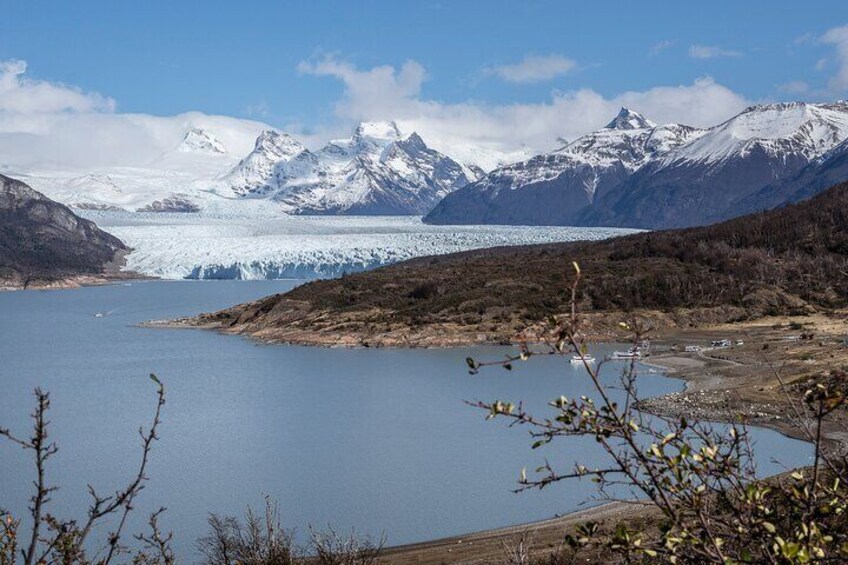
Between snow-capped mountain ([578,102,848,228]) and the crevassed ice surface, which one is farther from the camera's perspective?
snow-capped mountain ([578,102,848,228])

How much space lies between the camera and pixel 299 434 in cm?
2953

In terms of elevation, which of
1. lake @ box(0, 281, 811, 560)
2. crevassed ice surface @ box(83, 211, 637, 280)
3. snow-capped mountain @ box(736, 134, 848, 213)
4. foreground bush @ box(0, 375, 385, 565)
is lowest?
lake @ box(0, 281, 811, 560)

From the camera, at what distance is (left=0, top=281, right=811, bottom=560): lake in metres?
20.7

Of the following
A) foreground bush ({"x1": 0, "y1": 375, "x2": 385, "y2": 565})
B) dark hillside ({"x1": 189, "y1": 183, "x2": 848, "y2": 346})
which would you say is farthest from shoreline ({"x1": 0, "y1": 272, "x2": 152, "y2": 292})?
foreground bush ({"x1": 0, "y1": 375, "x2": 385, "y2": 565})

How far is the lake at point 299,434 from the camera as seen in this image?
20.7 metres

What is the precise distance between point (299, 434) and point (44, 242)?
9944cm

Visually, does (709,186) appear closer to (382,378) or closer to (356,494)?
(382,378)

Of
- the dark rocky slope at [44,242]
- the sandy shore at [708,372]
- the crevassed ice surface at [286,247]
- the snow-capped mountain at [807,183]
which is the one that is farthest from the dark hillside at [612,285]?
the snow-capped mountain at [807,183]

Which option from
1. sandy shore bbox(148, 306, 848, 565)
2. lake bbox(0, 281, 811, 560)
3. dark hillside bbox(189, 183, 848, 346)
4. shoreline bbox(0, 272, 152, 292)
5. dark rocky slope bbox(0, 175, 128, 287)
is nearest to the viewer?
sandy shore bbox(148, 306, 848, 565)

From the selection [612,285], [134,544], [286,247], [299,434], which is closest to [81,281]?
[286,247]

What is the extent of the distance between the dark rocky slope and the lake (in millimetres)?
56679

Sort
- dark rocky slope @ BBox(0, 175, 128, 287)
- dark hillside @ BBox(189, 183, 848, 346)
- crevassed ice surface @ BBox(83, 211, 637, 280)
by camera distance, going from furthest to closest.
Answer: dark rocky slope @ BBox(0, 175, 128, 287)
crevassed ice surface @ BBox(83, 211, 637, 280)
dark hillside @ BBox(189, 183, 848, 346)

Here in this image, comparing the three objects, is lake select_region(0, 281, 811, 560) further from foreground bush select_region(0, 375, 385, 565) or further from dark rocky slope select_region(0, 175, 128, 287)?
dark rocky slope select_region(0, 175, 128, 287)

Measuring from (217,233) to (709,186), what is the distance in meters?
122
